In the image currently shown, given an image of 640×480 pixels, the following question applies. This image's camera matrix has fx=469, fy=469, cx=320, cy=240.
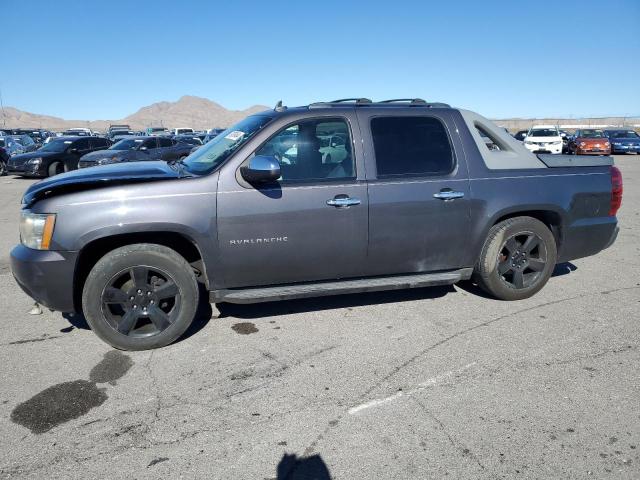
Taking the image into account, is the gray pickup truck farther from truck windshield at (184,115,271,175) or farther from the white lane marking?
the white lane marking

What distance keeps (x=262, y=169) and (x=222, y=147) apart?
843 mm

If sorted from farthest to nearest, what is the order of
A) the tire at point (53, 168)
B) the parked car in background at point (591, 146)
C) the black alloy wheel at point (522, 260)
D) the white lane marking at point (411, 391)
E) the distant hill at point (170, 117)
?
the distant hill at point (170, 117) → the parked car in background at point (591, 146) → the tire at point (53, 168) → the black alloy wheel at point (522, 260) → the white lane marking at point (411, 391)

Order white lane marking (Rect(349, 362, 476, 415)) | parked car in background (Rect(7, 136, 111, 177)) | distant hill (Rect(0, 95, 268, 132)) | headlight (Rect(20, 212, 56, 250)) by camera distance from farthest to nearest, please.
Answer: distant hill (Rect(0, 95, 268, 132)) < parked car in background (Rect(7, 136, 111, 177)) < headlight (Rect(20, 212, 56, 250)) < white lane marking (Rect(349, 362, 476, 415))

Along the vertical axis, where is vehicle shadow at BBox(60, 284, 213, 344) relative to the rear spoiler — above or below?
below

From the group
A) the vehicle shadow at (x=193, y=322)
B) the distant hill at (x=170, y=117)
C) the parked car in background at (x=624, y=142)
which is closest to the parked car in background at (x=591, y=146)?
the parked car in background at (x=624, y=142)

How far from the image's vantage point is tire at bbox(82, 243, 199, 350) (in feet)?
11.6

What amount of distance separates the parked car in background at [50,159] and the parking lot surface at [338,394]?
44.9 ft

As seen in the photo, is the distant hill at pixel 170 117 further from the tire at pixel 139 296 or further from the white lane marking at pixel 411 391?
the white lane marking at pixel 411 391

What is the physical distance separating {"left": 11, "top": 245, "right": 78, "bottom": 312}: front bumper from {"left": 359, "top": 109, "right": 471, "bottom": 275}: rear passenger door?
2353 mm

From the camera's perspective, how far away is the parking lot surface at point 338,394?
8.16 ft

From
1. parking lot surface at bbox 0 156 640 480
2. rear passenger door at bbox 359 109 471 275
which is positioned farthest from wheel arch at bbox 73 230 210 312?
rear passenger door at bbox 359 109 471 275

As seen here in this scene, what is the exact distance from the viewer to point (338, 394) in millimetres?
3094

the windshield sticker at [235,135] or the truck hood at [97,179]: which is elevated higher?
the windshield sticker at [235,135]

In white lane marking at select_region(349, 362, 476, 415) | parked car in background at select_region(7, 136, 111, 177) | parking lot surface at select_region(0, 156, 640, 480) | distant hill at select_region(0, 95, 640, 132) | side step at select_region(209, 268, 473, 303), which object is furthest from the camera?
distant hill at select_region(0, 95, 640, 132)
